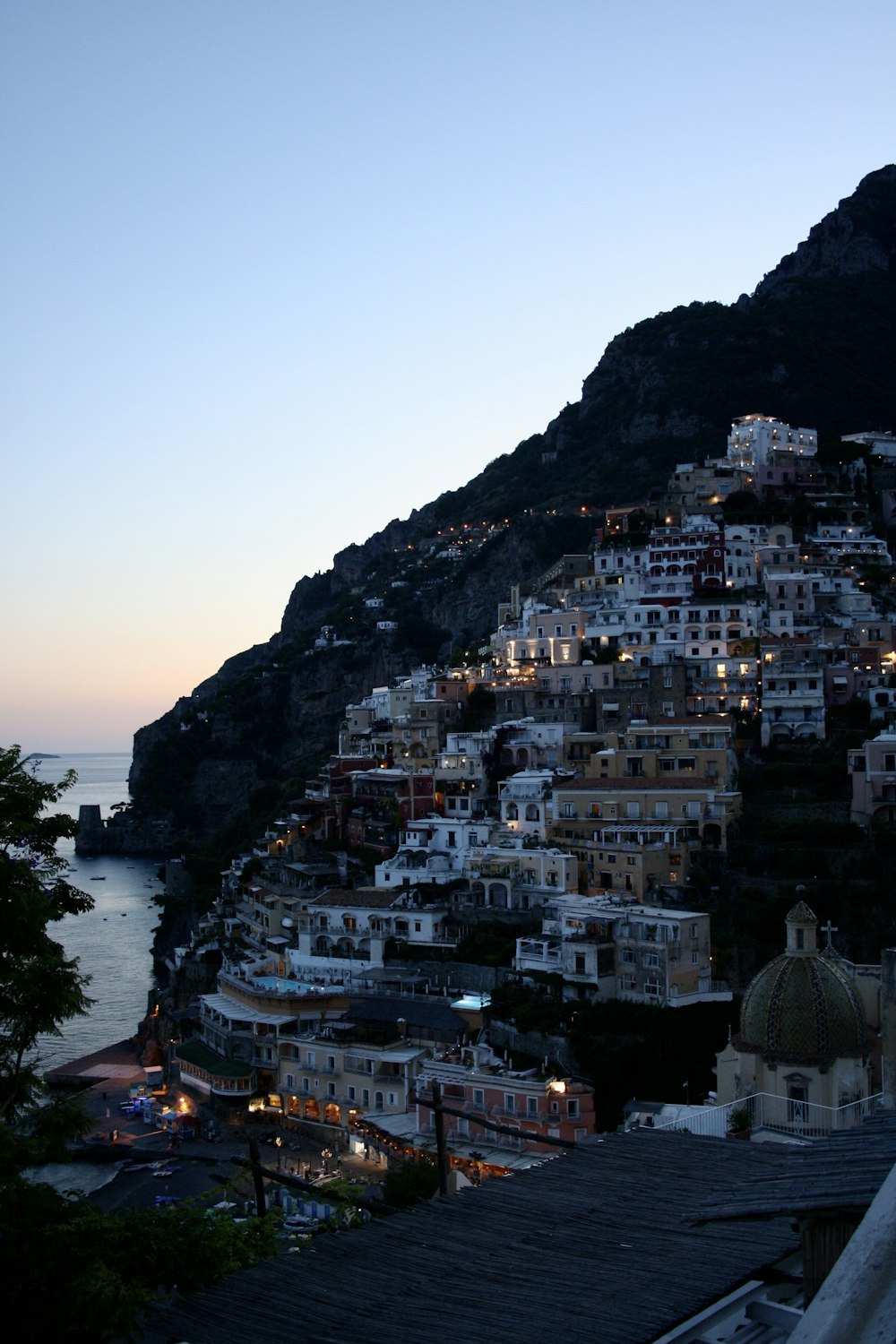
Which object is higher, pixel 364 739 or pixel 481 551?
pixel 481 551

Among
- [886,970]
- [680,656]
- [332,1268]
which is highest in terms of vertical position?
[680,656]

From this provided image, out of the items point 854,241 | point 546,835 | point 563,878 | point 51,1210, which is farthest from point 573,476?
point 51,1210

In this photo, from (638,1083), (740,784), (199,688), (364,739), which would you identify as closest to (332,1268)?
(638,1083)

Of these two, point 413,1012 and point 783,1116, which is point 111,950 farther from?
point 783,1116

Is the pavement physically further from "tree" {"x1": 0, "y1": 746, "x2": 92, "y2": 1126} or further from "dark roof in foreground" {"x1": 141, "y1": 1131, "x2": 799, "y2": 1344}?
"dark roof in foreground" {"x1": 141, "y1": 1131, "x2": 799, "y2": 1344}

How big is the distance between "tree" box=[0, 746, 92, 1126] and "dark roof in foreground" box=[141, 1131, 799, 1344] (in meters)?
4.41

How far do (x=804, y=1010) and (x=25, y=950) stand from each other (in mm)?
19842

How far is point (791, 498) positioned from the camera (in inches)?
3440

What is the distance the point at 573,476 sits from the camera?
12256cm

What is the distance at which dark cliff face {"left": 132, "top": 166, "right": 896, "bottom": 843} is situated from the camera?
371 feet

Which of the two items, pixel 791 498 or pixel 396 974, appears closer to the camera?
pixel 396 974

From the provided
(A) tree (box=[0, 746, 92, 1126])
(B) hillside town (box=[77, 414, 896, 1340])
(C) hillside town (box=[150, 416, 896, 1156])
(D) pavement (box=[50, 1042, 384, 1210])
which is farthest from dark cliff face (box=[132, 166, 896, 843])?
(A) tree (box=[0, 746, 92, 1126])

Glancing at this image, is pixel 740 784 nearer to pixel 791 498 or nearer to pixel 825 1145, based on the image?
pixel 791 498

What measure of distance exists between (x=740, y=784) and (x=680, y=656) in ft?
40.5
